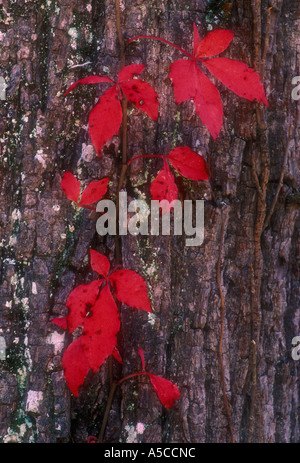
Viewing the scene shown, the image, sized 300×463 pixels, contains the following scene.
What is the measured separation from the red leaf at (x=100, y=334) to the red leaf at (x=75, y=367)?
7 cm

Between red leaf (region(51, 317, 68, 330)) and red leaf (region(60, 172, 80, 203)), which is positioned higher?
red leaf (region(60, 172, 80, 203))

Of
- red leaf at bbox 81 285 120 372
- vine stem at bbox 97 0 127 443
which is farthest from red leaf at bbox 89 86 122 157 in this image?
red leaf at bbox 81 285 120 372

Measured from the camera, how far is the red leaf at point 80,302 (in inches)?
41.3

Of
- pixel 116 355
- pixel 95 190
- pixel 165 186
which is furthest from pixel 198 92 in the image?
pixel 116 355

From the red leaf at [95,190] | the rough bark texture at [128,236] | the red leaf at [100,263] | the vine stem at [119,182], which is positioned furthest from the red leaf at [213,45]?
the red leaf at [100,263]

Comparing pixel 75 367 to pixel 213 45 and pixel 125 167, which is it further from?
pixel 213 45

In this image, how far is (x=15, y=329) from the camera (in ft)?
3.83

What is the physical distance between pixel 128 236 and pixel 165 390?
1.53 ft

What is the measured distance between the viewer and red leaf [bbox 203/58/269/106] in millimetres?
1064

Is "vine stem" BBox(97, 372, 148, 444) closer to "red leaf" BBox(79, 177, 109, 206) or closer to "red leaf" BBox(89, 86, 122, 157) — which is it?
"red leaf" BBox(79, 177, 109, 206)

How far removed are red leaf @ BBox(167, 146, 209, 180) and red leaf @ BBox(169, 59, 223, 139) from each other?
133mm

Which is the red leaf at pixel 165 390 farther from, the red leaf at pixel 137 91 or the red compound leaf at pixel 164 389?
the red leaf at pixel 137 91

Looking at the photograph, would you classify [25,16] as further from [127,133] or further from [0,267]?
[0,267]
